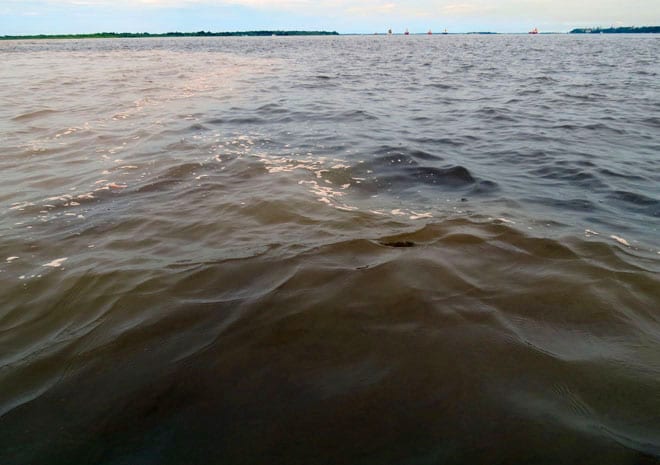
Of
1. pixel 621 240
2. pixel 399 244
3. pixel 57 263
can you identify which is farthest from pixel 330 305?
pixel 621 240

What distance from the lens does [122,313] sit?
2.86m

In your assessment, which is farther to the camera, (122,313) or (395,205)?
(395,205)

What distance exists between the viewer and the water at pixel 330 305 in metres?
1.95

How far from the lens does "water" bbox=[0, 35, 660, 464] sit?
76.7 inches

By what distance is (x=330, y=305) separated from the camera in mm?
2885

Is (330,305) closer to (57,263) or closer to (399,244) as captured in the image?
(399,244)

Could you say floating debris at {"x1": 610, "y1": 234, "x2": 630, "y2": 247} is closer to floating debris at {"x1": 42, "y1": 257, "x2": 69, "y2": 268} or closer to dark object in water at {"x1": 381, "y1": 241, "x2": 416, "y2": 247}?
dark object in water at {"x1": 381, "y1": 241, "x2": 416, "y2": 247}

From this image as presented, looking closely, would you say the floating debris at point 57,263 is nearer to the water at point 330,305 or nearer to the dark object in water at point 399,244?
the water at point 330,305

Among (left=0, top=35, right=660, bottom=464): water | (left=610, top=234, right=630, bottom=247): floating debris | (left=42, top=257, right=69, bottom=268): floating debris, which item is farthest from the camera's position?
(left=610, top=234, right=630, bottom=247): floating debris

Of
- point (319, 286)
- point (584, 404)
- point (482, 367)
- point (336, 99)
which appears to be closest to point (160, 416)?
point (319, 286)

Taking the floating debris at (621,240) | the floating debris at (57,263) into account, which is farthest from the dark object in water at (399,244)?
the floating debris at (57,263)

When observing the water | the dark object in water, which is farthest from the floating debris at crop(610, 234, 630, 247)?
the dark object in water

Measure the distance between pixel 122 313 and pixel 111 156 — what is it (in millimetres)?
4869

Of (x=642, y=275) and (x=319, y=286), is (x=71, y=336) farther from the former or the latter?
(x=642, y=275)
